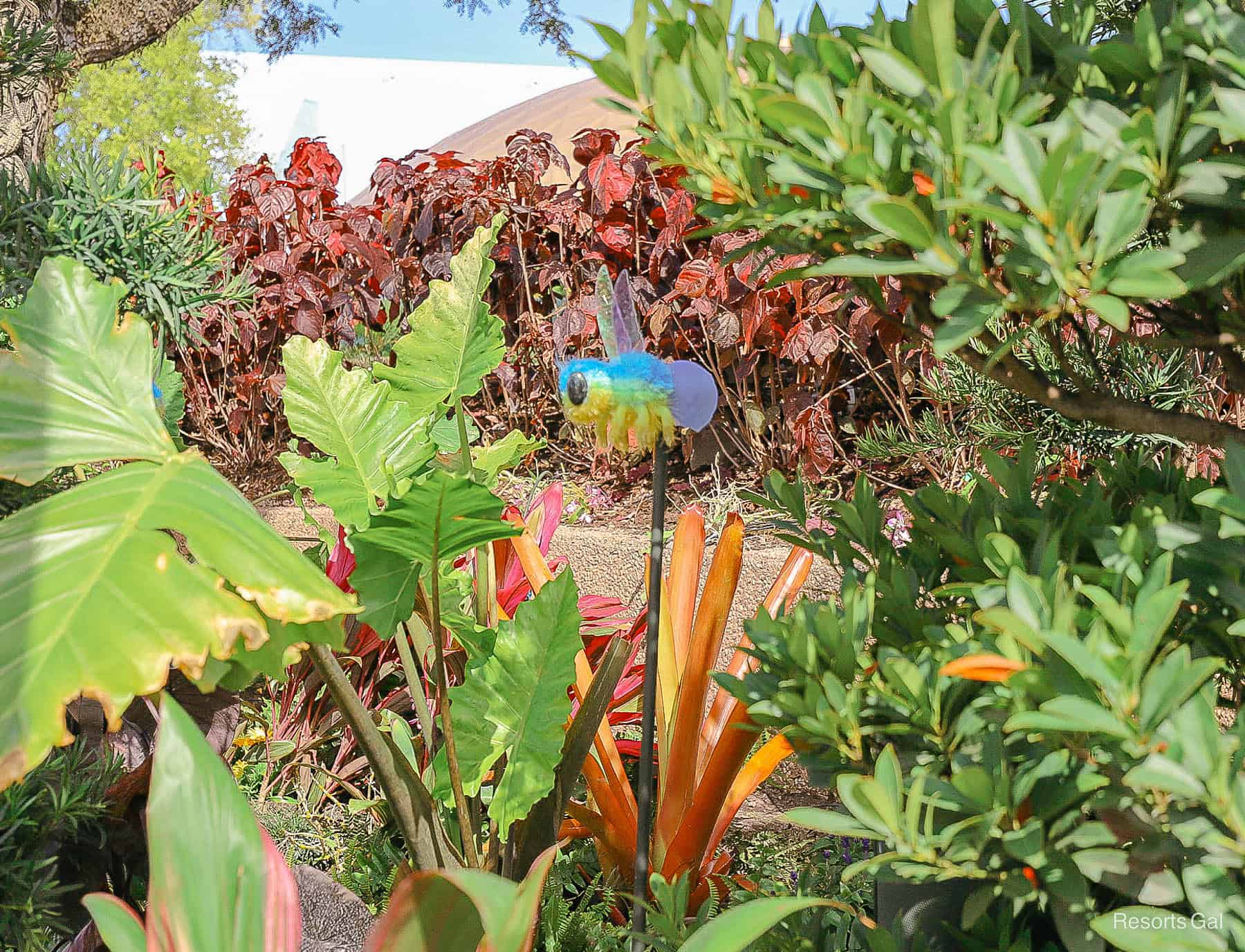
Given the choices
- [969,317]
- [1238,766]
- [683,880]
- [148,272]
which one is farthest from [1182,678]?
[148,272]

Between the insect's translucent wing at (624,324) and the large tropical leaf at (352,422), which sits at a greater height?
the insect's translucent wing at (624,324)

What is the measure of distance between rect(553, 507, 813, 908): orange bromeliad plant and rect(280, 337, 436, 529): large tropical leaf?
1.75 feet

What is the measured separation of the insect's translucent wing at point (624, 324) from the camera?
111cm

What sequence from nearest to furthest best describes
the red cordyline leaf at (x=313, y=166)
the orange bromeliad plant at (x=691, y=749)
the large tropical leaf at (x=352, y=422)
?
the large tropical leaf at (x=352, y=422)
the orange bromeliad plant at (x=691, y=749)
the red cordyline leaf at (x=313, y=166)

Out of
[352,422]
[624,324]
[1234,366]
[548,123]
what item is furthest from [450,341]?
[548,123]

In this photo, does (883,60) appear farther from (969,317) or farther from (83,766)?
(83,766)

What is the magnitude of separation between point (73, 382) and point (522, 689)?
71 centimetres

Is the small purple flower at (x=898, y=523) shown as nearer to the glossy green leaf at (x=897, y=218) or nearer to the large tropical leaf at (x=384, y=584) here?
the large tropical leaf at (x=384, y=584)

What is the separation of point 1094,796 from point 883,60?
52cm

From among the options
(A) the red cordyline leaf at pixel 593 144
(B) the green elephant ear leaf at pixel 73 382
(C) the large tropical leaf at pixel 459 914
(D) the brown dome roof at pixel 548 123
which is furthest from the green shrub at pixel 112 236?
(D) the brown dome roof at pixel 548 123

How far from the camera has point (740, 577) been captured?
2.72m

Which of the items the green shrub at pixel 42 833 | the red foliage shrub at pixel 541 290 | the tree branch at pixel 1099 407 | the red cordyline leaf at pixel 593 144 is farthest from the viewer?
the red cordyline leaf at pixel 593 144

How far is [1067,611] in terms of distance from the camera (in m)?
0.61

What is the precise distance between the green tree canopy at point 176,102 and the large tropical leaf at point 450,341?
15.4m
